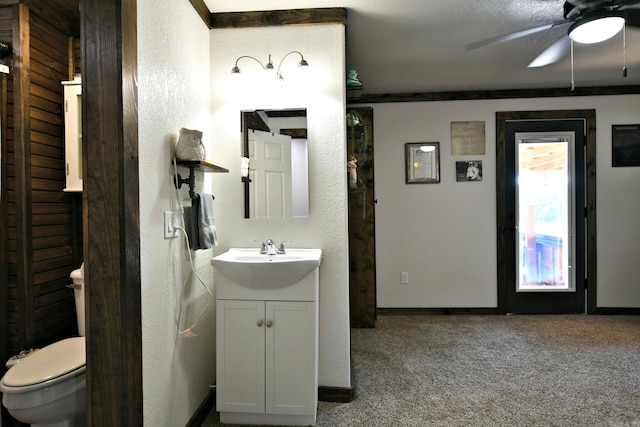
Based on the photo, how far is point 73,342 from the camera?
1.86 metres

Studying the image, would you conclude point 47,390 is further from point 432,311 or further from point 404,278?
point 432,311

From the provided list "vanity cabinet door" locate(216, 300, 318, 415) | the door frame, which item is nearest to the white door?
"vanity cabinet door" locate(216, 300, 318, 415)

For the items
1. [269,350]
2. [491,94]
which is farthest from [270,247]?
[491,94]

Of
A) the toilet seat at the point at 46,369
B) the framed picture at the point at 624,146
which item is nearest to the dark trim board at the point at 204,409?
the toilet seat at the point at 46,369

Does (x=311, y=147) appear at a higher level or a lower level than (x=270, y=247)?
higher

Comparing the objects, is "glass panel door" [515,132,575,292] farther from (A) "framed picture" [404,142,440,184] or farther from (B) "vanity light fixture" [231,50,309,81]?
(B) "vanity light fixture" [231,50,309,81]

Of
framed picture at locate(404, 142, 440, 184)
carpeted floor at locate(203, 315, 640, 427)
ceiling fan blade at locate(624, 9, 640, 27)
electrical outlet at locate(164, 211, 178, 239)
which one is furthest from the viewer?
framed picture at locate(404, 142, 440, 184)

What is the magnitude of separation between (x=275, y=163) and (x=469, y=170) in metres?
2.41

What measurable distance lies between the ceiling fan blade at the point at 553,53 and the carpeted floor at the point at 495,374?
226cm

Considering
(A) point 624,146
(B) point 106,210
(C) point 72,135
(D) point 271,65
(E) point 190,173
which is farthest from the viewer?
(A) point 624,146

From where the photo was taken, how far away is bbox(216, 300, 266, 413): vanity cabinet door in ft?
6.36

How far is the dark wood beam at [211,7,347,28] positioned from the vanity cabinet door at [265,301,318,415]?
167 cm

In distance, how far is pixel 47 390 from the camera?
149 centimetres

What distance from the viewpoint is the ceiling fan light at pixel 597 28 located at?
1.83 m
